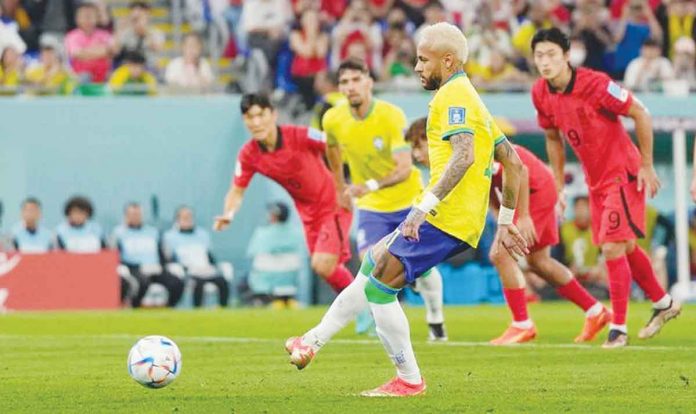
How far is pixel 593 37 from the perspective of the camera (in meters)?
27.1

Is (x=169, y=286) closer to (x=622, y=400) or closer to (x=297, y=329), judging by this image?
(x=297, y=329)

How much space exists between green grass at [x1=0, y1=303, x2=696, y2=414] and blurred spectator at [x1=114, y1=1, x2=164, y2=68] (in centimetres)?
862

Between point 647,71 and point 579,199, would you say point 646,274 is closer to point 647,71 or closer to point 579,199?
point 579,199

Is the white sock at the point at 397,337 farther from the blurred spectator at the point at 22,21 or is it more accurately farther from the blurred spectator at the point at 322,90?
the blurred spectator at the point at 22,21

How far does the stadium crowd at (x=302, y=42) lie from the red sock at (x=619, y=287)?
11775mm

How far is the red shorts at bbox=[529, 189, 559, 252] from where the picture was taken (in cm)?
1482

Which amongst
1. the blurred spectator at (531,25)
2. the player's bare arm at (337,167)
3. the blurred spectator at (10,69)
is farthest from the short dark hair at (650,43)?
the player's bare arm at (337,167)

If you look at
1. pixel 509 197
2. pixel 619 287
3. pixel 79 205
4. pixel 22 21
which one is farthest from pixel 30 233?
pixel 509 197

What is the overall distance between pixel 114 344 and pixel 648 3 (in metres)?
15.4

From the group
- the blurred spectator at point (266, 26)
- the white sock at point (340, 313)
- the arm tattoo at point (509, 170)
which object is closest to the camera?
the arm tattoo at point (509, 170)

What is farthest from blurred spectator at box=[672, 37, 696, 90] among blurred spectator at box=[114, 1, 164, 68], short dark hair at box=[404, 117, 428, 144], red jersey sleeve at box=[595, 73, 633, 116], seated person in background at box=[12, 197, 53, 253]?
red jersey sleeve at box=[595, 73, 633, 116]

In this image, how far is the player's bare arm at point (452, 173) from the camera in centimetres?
939

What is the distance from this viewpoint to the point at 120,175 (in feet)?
86.5

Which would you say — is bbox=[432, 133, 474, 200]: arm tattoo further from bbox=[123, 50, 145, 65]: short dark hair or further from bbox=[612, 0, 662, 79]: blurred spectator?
bbox=[612, 0, 662, 79]: blurred spectator
